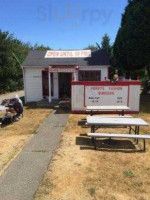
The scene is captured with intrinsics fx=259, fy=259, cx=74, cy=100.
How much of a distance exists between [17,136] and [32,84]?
9450mm

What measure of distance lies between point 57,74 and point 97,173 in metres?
13.2

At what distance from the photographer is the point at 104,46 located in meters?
35.7

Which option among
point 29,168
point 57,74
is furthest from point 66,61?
point 29,168

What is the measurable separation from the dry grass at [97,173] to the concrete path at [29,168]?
21 centimetres

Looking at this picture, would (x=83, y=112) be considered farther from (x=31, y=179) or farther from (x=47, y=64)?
(x=31, y=179)

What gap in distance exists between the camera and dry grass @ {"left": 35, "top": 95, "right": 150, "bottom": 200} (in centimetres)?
546

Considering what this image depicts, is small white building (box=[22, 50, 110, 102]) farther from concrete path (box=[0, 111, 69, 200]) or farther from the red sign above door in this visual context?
concrete path (box=[0, 111, 69, 200])

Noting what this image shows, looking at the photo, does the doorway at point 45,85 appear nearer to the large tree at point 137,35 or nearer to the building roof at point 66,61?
the building roof at point 66,61

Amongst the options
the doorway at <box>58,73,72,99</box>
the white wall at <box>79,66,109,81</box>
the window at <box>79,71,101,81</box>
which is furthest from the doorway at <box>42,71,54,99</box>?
the white wall at <box>79,66,109,81</box>

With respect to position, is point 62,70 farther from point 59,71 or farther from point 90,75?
point 90,75

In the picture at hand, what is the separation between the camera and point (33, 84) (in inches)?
749

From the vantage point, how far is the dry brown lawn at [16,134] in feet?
25.3

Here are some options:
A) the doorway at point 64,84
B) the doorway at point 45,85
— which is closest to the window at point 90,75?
the doorway at point 64,84

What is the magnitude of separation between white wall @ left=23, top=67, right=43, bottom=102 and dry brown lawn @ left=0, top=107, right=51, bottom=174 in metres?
3.95
